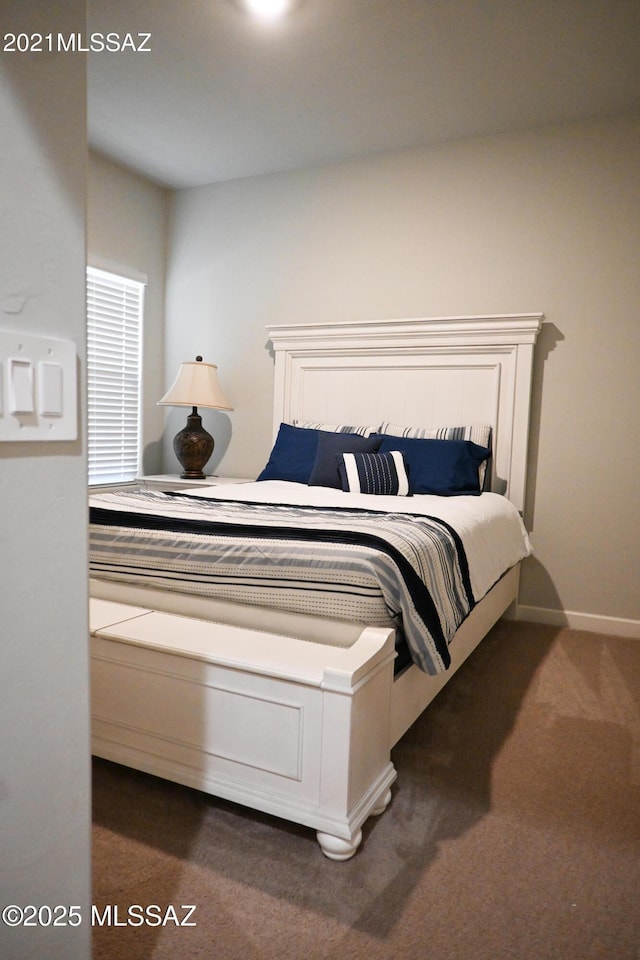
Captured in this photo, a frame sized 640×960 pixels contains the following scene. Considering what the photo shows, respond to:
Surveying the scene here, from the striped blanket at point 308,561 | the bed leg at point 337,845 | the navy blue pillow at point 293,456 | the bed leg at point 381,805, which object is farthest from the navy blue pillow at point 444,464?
the bed leg at point 337,845

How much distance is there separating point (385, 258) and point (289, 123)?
868mm

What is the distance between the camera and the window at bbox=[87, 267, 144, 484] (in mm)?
3973

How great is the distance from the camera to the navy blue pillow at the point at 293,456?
3.42 meters

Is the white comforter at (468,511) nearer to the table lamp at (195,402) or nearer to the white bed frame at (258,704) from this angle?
the white bed frame at (258,704)

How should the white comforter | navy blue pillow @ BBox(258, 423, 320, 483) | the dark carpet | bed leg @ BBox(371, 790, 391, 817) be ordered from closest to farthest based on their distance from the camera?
the dark carpet → bed leg @ BBox(371, 790, 391, 817) → the white comforter → navy blue pillow @ BBox(258, 423, 320, 483)

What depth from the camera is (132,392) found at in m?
4.30

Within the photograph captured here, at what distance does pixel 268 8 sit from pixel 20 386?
240cm

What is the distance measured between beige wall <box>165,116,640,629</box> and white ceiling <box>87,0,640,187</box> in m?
0.18

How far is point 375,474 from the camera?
299 centimetres

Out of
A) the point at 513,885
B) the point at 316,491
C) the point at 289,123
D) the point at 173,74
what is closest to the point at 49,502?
the point at 513,885

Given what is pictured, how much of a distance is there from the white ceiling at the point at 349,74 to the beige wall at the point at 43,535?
6.95 ft

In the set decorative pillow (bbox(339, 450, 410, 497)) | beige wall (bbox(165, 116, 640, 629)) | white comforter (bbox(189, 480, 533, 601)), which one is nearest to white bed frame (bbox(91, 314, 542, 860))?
white comforter (bbox(189, 480, 533, 601))

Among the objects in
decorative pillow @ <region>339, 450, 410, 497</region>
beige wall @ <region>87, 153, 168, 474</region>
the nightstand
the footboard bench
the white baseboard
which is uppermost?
beige wall @ <region>87, 153, 168, 474</region>

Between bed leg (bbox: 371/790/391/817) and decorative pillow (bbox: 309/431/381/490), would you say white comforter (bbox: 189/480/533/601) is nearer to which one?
decorative pillow (bbox: 309/431/381/490)
